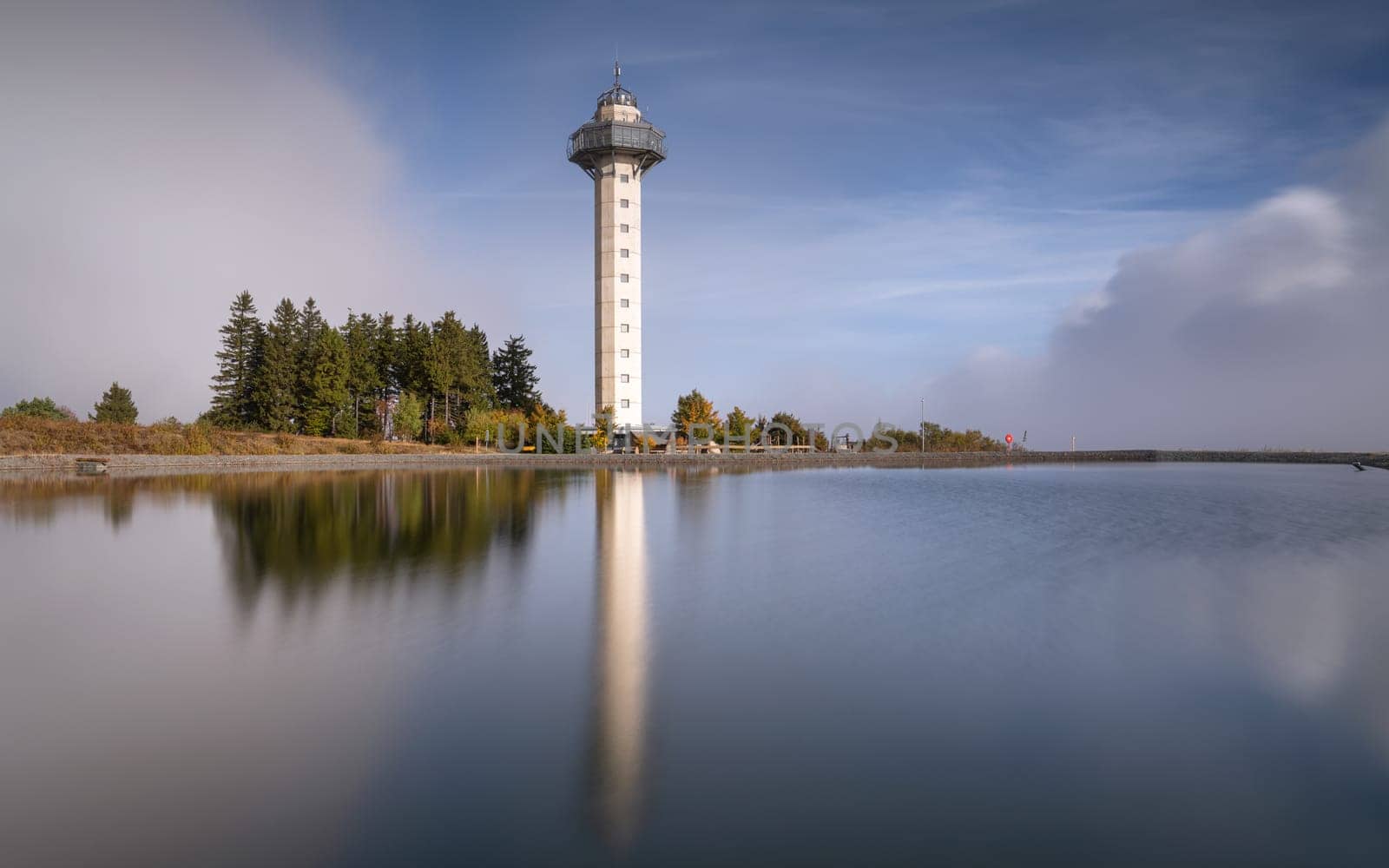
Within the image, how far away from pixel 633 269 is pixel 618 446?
481 inches

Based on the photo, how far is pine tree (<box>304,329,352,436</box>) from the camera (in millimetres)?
49719

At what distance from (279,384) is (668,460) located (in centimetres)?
2623

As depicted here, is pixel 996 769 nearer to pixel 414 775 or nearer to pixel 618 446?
pixel 414 775

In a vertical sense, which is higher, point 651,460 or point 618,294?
point 618,294

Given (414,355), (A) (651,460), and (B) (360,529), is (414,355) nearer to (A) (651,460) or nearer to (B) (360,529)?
(A) (651,460)

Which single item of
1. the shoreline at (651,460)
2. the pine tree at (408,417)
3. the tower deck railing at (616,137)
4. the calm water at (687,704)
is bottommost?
the calm water at (687,704)

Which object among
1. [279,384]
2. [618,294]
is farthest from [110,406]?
[618,294]

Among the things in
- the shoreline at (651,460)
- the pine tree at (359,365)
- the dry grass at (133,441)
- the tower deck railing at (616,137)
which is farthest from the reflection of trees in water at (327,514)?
the tower deck railing at (616,137)

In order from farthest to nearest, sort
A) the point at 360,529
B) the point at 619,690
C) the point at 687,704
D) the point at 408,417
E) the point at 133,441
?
the point at 408,417, the point at 133,441, the point at 360,529, the point at 619,690, the point at 687,704

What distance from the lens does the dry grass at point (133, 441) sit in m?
36.1

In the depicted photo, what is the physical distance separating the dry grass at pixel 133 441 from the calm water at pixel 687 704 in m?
30.0

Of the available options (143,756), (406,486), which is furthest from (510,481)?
(143,756)

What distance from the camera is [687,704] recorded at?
526cm

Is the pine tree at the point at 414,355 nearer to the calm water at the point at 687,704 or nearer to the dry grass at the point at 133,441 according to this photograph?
the dry grass at the point at 133,441
